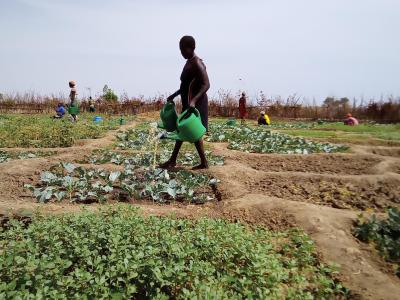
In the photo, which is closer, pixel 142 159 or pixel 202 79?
pixel 202 79

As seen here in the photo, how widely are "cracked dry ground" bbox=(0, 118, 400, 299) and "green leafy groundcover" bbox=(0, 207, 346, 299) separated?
0.78 ft

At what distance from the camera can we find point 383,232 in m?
3.70

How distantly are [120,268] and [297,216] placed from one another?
204 centimetres

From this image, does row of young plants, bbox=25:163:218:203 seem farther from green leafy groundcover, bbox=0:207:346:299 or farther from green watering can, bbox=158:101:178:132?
green leafy groundcover, bbox=0:207:346:299

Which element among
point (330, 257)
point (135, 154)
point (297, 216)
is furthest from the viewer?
point (135, 154)

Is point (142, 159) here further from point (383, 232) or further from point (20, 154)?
point (383, 232)

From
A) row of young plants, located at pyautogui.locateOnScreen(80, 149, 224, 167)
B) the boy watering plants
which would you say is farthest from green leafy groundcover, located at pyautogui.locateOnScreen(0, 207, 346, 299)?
row of young plants, located at pyautogui.locateOnScreen(80, 149, 224, 167)

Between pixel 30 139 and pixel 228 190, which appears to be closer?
pixel 228 190

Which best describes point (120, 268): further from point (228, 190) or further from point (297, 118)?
point (297, 118)

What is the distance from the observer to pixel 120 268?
2469 mm

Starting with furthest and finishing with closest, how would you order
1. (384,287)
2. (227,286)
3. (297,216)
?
(297,216) → (384,287) → (227,286)

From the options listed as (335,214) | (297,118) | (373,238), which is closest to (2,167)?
(335,214)

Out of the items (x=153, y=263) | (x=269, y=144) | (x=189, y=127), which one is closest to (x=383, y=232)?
(x=153, y=263)

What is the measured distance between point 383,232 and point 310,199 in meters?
1.26
